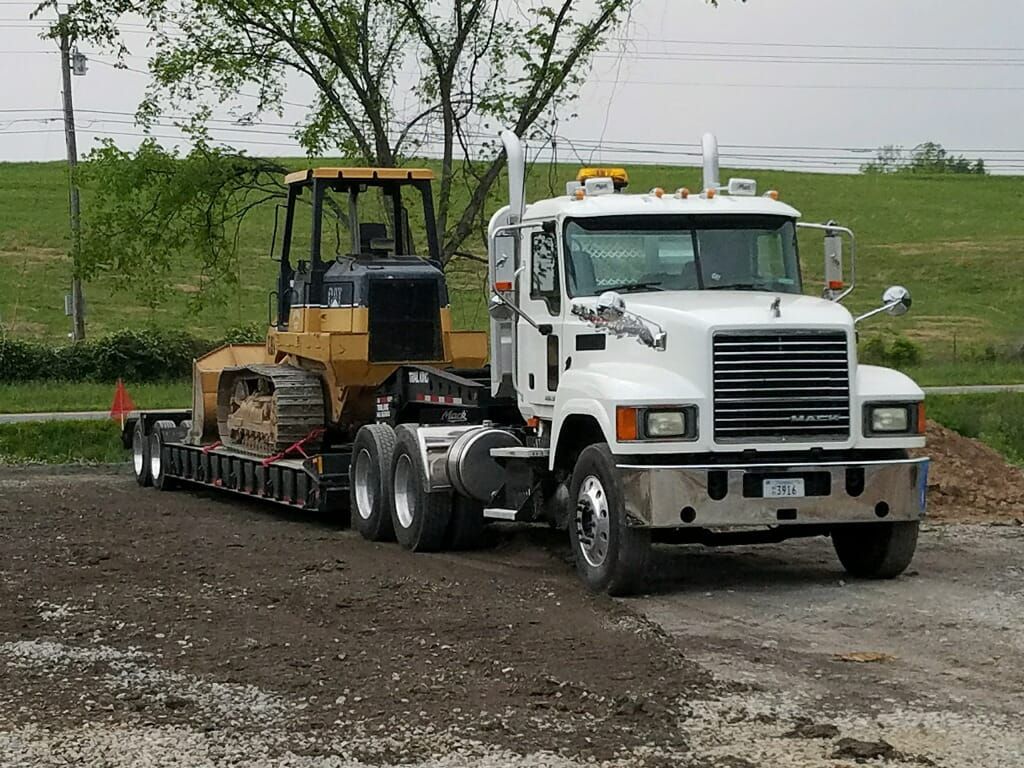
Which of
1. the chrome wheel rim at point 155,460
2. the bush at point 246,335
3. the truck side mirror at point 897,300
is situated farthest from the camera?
the bush at point 246,335

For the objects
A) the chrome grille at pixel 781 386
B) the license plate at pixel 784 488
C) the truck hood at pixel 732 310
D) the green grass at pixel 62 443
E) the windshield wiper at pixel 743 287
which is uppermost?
the windshield wiper at pixel 743 287

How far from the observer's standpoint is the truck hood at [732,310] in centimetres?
1198

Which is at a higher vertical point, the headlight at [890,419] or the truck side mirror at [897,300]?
the truck side mirror at [897,300]

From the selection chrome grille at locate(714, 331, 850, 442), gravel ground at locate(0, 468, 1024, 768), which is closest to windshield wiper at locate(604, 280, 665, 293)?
chrome grille at locate(714, 331, 850, 442)

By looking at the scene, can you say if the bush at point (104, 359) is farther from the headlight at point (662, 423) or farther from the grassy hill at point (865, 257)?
the headlight at point (662, 423)

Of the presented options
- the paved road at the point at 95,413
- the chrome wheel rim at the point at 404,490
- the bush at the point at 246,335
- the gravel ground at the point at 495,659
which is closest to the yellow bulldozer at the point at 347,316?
the chrome wheel rim at the point at 404,490

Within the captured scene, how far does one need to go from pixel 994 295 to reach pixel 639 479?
46741 mm

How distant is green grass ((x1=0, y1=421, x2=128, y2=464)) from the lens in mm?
26438

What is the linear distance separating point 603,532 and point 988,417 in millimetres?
16209

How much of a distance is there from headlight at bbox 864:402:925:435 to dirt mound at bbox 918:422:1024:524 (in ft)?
16.3

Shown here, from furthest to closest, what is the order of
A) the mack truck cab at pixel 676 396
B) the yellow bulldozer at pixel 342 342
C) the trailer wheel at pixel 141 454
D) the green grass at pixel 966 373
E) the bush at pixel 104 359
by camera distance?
the bush at pixel 104 359, the green grass at pixel 966 373, the trailer wheel at pixel 141 454, the yellow bulldozer at pixel 342 342, the mack truck cab at pixel 676 396

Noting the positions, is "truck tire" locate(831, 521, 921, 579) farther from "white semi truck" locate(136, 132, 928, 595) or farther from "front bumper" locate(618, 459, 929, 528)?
"front bumper" locate(618, 459, 929, 528)

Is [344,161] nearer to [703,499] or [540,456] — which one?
[540,456]

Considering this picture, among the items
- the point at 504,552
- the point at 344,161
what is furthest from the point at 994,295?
the point at 504,552
